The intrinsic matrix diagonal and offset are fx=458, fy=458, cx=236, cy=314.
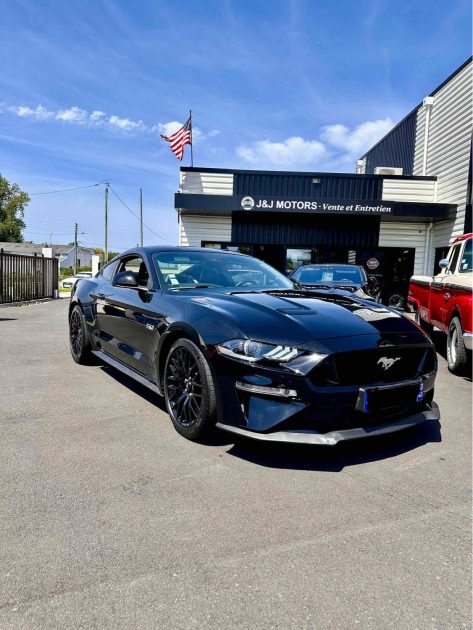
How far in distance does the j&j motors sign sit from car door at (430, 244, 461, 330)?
7800 mm

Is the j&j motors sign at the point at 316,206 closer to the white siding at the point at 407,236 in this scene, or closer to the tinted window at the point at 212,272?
the white siding at the point at 407,236

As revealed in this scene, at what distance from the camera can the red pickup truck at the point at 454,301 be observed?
5.74 metres

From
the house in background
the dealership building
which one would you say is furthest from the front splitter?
the house in background

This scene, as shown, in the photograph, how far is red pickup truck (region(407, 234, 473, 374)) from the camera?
A: 18.8ft

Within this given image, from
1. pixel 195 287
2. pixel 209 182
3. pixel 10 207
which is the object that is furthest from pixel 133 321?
pixel 10 207

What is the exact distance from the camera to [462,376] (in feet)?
19.8

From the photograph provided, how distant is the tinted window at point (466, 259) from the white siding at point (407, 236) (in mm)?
10033

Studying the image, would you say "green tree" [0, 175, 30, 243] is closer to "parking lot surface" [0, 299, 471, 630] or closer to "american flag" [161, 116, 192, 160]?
"american flag" [161, 116, 192, 160]

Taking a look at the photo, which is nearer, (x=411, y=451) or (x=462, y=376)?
(x=411, y=451)

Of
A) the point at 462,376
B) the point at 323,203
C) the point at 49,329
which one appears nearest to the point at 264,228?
the point at 323,203

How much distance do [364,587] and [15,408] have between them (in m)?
3.41

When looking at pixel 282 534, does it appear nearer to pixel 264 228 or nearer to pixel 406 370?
pixel 406 370

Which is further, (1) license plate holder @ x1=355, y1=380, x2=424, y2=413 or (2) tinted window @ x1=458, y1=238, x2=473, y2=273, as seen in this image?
(2) tinted window @ x1=458, y1=238, x2=473, y2=273

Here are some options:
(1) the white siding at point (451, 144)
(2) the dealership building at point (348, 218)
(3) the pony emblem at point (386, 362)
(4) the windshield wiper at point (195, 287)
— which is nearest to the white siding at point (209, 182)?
(2) the dealership building at point (348, 218)
